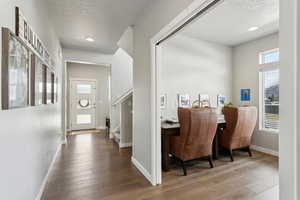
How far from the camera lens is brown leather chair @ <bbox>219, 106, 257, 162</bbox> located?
9.37ft

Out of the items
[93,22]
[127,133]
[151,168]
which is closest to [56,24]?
[93,22]

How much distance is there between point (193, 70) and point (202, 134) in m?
1.94

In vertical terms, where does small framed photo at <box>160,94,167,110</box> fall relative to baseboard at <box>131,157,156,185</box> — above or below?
above

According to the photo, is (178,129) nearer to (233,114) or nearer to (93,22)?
(233,114)

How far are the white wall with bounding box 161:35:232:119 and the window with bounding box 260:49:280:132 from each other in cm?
80

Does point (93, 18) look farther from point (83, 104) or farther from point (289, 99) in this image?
point (83, 104)

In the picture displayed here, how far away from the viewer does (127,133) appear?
3.79m

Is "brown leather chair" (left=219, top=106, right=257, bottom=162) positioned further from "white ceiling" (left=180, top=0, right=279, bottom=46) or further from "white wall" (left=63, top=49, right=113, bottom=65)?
"white wall" (left=63, top=49, right=113, bottom=65)

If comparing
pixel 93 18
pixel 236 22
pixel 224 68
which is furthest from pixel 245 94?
pixel 93 18

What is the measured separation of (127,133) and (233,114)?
247 centimetres

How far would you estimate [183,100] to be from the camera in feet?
12.0

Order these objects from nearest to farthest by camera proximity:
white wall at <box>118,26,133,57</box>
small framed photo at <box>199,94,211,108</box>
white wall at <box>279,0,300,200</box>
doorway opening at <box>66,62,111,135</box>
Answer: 1. white wall at <box>279,0,300,200</box>
2. white wall at <box>118,26,133,57</box>
3. small framed photo at <box>199,94,211,108</box>
4. doorway opening at <box>66,62,111,135</box>

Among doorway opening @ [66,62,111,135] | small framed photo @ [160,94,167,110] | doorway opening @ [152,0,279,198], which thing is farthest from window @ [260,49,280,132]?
doorway opening @ [66,62,111,135]

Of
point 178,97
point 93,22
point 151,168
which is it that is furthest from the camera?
point 178,97
